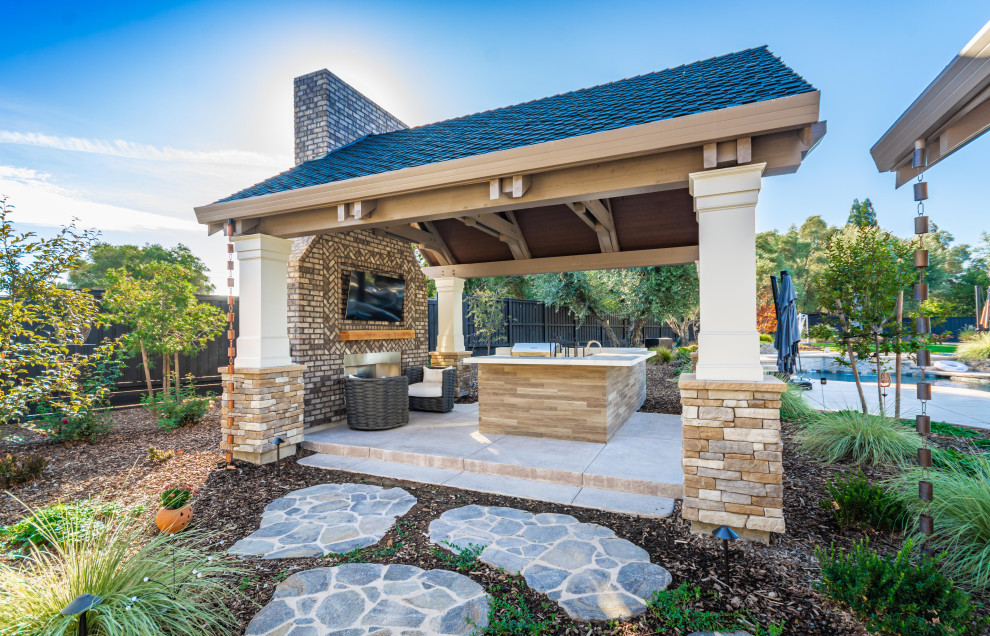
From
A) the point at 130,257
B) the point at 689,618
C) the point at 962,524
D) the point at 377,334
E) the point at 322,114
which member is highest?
the point at 130,257

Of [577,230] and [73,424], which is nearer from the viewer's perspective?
[73,424]

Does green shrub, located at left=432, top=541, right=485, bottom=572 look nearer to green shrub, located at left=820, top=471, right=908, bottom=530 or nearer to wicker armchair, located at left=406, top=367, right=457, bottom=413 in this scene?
green shrub, located at left=820, top=471, right=908, bottom=530

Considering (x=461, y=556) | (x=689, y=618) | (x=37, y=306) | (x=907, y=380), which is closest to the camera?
(x=689, y=618)

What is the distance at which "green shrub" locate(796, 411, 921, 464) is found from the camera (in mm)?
4250

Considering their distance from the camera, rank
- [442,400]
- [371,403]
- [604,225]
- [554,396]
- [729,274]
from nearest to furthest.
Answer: [729,274] < [554,396] < [371,403] < [604,225] < [442,400]

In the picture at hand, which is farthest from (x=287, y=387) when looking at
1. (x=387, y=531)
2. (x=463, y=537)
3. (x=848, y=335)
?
(x=848, y=335)

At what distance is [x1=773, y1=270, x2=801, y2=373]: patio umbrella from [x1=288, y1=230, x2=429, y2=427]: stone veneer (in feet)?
20.0

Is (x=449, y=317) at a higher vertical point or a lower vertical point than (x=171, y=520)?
higher

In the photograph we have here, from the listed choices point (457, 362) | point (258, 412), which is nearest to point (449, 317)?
point (457, 362)

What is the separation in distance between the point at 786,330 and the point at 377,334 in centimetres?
617

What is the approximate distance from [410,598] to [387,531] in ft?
2.98

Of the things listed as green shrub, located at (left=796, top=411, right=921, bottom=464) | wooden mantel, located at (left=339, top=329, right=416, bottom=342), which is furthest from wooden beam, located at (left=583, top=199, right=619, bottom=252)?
wooden mantel, located at (left=339, top=329, right=416, bottom=342)

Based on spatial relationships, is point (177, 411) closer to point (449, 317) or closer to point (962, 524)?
point (449, 317)

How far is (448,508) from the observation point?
142 inches
